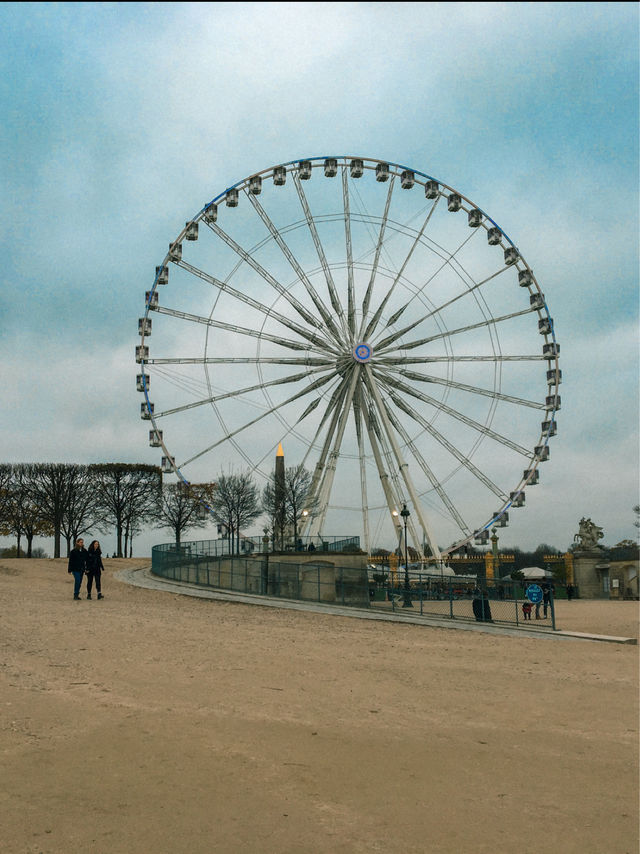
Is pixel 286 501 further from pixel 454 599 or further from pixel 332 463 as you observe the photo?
pixel 454 599

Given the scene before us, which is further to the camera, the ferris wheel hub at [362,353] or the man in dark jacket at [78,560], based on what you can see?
the ferris wheel hub at [362,353]

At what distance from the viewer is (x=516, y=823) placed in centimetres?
716

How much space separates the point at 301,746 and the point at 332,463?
23037 mm

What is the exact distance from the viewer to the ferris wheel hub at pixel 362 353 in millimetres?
32094

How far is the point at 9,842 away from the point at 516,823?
425cm

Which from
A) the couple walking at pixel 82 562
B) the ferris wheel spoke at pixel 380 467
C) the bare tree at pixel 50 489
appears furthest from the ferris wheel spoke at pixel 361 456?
the bare tree at pixel 50 489

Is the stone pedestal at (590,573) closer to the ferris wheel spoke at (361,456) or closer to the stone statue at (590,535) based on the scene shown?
the stone statue at (590,535)

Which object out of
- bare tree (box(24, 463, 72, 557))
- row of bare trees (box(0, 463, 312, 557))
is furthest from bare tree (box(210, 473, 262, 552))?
bare tree (box(24, 463, 72, 557))

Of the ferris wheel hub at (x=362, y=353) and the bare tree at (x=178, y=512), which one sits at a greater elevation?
the ferris wheel hub at (x=362, y=353)

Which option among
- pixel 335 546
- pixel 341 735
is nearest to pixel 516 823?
pixel 341 735

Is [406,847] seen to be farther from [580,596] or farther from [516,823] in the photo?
[580,596]

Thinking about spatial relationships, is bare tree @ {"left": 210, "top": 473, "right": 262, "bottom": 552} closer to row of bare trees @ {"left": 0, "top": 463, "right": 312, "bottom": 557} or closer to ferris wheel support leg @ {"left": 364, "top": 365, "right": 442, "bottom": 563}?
row of bare trees @ {"left": 0, "top": 463, "right": 312, "bottom": 557}

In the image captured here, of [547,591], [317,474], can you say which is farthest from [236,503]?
[547,591]

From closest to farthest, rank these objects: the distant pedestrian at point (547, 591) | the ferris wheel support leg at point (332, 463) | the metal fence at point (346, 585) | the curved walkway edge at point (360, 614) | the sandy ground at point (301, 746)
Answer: the sandy ground at point (301, 746), the curved walkway edge at point (360, 614), the distant pedestrian at point (547, 591), the metal fence at point (346, 585), the ferris wheel support leg at point (332, 463)
